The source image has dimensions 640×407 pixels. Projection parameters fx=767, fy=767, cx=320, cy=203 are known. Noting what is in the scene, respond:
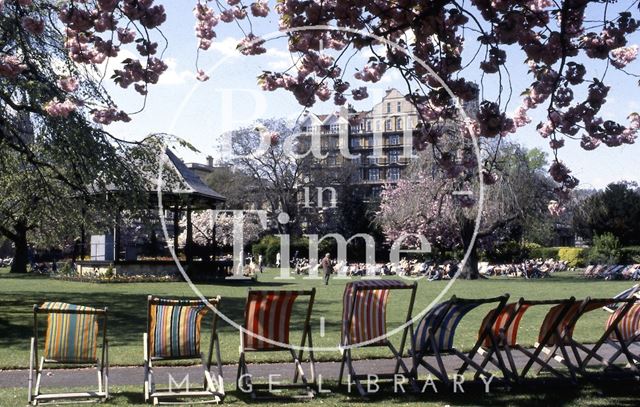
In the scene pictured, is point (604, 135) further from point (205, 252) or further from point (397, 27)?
point (205, 252)

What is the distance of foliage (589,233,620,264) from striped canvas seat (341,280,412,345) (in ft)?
131

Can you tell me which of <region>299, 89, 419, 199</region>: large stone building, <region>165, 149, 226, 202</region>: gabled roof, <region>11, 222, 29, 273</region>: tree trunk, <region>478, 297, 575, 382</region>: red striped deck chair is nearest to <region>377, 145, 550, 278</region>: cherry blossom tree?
<region>165, 149, 226, 202</region>: gabled roof

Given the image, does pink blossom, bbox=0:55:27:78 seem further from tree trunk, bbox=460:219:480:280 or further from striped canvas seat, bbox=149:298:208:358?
tree trunk, bbox=460:219:480:280

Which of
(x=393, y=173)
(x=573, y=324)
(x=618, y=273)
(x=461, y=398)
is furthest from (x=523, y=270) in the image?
(x=393, y=173)

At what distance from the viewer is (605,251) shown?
4759 cm

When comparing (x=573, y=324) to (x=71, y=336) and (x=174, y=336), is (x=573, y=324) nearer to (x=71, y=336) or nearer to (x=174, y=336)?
(x=174, y=336)

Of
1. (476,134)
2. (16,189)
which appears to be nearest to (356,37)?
(476,134)

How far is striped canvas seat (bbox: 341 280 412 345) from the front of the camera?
317 inches

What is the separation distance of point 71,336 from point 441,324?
373 centimetres

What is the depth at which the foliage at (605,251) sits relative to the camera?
45.7 metres

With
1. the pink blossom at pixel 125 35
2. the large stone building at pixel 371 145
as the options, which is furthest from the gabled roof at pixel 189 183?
the pink blossom at pixel 125 35

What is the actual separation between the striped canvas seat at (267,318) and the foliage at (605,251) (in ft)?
133

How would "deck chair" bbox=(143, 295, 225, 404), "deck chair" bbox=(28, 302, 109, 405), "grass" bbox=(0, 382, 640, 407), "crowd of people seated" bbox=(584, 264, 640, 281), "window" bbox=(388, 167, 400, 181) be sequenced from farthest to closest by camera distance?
"window" bbox=(388, 167, 400, 181), "crowd of people seated" bbox=(584, 264, 640, 281), "deck chair" bbox=(143, 295, 225, 404), "deck chair" bbox=(28, 302, 109, 405), "grass" bbox=(0, 382, 640, 407)

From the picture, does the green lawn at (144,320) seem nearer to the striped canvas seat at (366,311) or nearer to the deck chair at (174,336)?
the striped canvas seat at (366,311)
